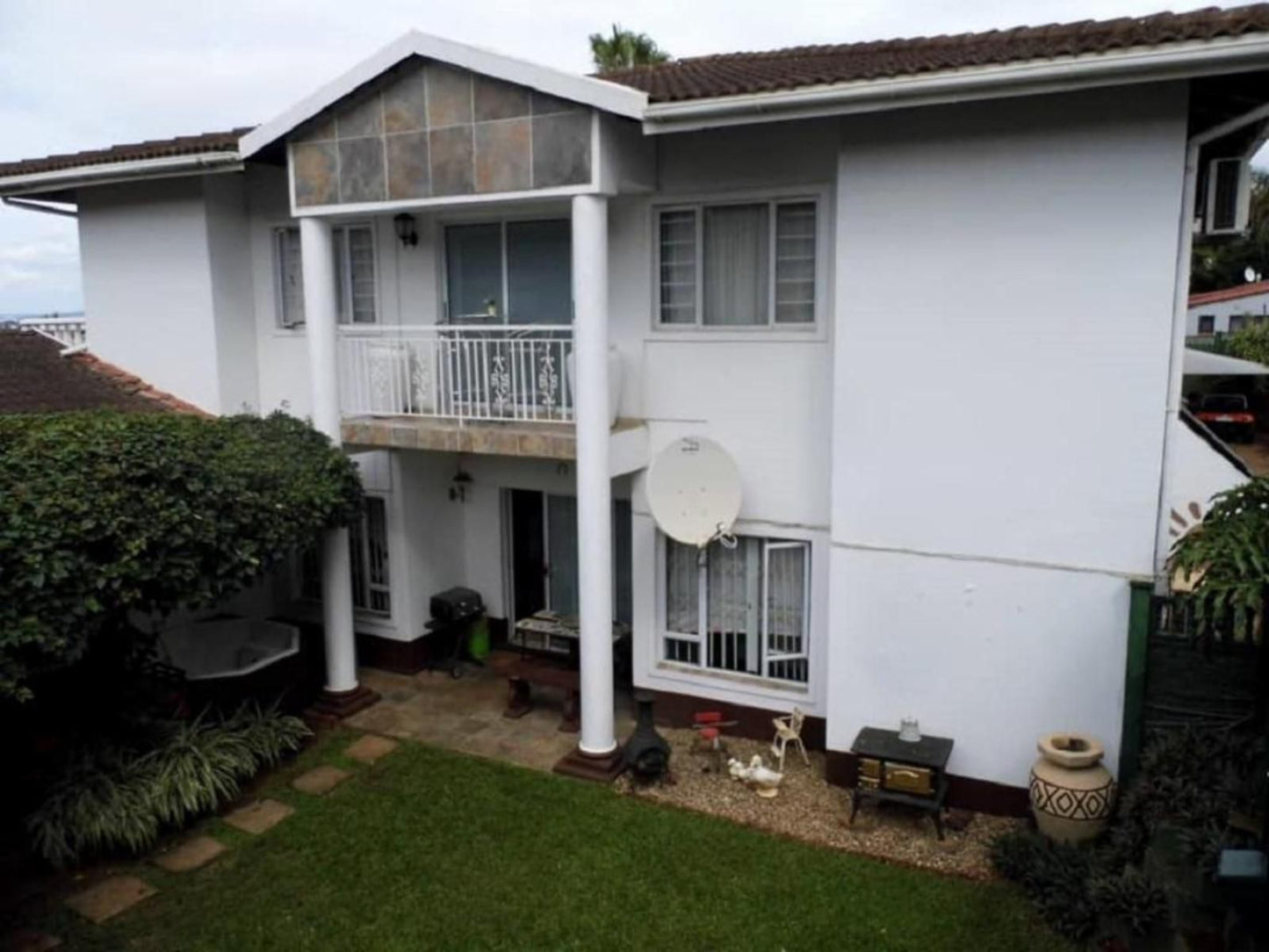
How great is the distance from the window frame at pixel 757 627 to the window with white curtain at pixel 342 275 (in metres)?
5.90

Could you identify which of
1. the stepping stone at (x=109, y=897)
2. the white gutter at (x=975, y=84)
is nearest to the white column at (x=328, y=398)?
the stepping stone at (x=109, y=897)

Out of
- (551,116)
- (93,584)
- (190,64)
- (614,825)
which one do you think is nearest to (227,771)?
(93,584)

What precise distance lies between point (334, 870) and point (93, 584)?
3528 millimetres

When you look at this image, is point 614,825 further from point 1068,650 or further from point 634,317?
point 634,317

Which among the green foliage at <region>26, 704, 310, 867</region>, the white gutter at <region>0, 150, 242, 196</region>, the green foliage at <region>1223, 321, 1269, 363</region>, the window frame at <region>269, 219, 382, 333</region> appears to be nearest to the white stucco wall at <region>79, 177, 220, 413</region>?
the white gutter at <region>0, 150, 242, 196</region>

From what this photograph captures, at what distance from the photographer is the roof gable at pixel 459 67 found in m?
9.32

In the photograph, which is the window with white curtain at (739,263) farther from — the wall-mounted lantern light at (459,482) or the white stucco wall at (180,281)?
the white stucco wall at (180,281)

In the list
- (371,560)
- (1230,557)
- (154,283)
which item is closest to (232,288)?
(154,283)

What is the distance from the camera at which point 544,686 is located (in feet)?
41.8

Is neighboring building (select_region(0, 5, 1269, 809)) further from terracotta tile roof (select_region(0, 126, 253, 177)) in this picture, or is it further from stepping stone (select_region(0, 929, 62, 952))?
stepping stone (select_region(0, 929, 62, 952))

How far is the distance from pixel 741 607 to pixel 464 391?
4697 mm

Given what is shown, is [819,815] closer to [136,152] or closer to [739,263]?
[739,263]

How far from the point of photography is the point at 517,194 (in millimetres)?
10109

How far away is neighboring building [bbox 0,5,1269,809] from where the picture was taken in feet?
27.4
